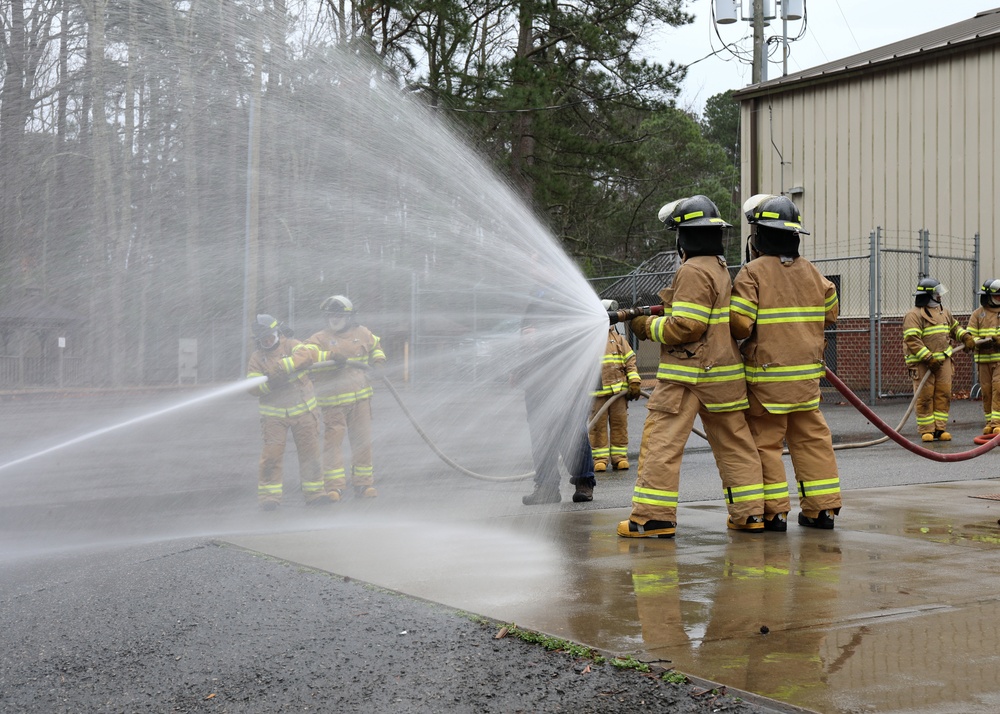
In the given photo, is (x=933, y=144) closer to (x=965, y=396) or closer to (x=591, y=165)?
(x=965, y=396)

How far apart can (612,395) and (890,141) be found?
1150 cm

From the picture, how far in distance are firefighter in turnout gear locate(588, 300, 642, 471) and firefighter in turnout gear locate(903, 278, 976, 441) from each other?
3.83 metres

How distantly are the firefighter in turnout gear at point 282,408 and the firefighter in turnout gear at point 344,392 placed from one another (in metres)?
0.15

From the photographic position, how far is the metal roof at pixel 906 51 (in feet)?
57.3

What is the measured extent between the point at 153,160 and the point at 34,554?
15130 millimetres

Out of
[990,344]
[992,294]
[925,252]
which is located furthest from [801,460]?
[925,252]

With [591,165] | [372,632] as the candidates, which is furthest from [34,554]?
[591,165]

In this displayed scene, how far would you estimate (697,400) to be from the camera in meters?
5.86

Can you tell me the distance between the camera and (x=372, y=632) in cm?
401

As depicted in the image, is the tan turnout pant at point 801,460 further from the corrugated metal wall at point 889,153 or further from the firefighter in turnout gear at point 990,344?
the corrugated metal wall at point 889,153

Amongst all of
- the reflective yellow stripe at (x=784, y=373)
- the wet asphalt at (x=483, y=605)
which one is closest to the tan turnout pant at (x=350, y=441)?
the wet asphalt at (x=483, y=605)

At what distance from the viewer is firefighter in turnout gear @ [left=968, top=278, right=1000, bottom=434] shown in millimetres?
11875

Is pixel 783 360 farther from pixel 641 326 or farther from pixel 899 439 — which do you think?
pixel 899 439

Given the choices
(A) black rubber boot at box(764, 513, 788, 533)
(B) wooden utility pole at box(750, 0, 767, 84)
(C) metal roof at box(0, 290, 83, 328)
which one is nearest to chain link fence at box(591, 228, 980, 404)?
(B) wooden utility pole at box(750, 0, 767, 84)
